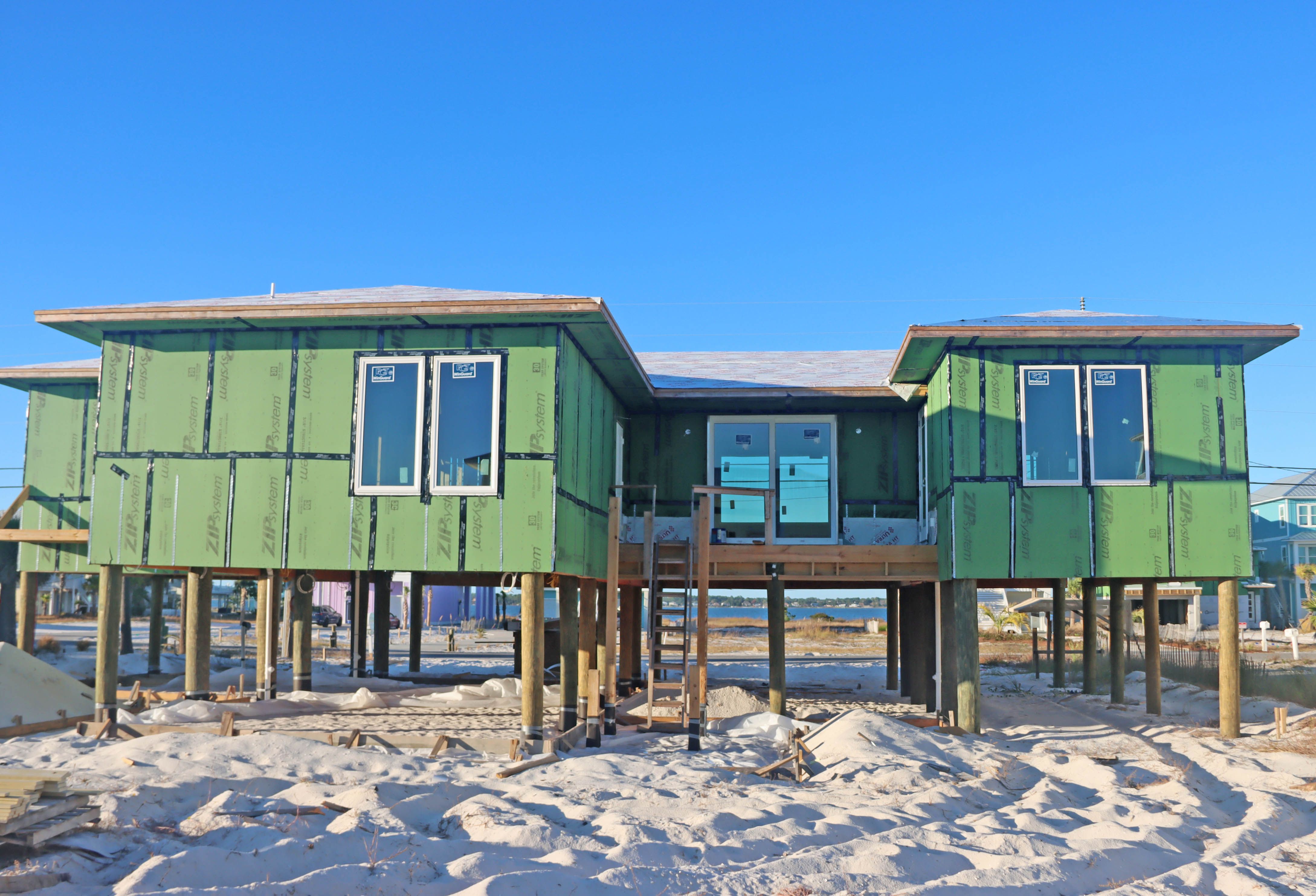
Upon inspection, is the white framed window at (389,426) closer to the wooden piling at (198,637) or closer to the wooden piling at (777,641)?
the wooden piling at (777,641)

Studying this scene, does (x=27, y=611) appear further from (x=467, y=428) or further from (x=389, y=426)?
(x=467, y=428)

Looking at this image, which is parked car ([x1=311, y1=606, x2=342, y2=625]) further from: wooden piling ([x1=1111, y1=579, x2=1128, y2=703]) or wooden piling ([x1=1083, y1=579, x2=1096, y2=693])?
wooden piling ([x1=1111, y1=579, x2=1128, y2=703])

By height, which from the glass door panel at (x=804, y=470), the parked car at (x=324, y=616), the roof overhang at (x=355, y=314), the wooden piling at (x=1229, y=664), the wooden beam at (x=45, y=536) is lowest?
the parked car at (x=324, y=616)

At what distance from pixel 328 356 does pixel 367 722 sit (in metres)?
6.22

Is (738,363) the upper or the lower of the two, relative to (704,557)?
upper

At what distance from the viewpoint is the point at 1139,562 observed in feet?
47.2

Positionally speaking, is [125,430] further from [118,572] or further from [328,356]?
[328,356]

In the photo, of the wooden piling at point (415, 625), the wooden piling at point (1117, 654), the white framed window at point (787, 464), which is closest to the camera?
the white framed window at point (787, 464)

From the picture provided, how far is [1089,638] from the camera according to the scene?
23047 mm

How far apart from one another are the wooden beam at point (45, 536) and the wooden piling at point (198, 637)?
2468 mm

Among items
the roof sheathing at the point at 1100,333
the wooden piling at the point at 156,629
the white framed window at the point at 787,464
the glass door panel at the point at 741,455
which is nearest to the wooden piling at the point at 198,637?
the wooden piling at the point at 156,629

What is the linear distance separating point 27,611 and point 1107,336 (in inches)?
854

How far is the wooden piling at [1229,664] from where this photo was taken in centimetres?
1450

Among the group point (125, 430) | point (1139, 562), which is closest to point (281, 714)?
point (125, 430)
